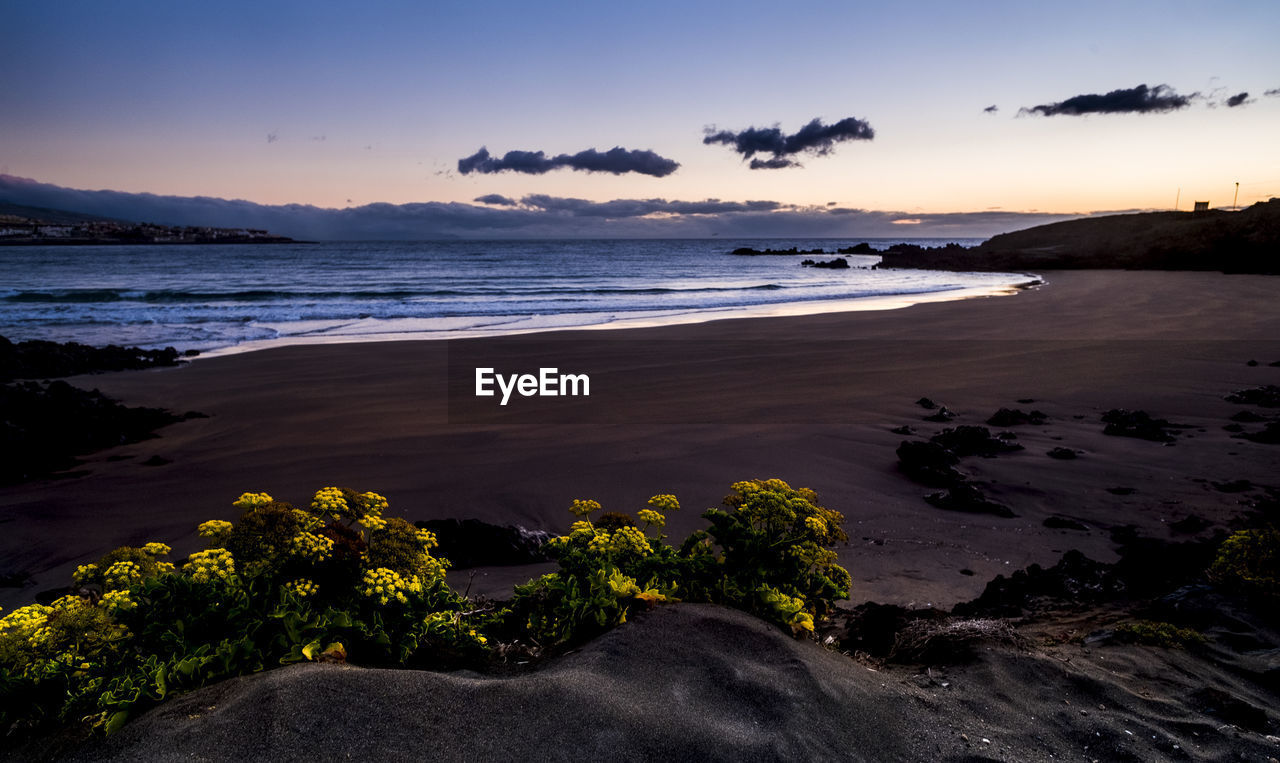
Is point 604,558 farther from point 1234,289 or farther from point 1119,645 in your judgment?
point 1234,289

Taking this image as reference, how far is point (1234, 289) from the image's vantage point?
87.7 feet

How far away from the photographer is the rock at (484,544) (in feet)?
17.1

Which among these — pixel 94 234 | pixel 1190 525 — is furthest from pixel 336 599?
pixel 94 234

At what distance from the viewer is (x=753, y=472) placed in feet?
23.5

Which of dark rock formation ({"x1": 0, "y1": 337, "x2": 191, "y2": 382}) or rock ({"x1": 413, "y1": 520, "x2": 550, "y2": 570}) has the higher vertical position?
dark rock formation ({"x1": 0, "y1": 337, "x2": 191, "y2": 382})

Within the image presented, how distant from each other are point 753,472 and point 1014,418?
13.2ft

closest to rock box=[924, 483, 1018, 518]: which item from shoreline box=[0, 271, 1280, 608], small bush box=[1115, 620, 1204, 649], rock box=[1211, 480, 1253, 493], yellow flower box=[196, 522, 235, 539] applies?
shoreline box=[0, 271, 1280, 608]

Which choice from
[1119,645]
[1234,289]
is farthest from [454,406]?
[1234,289]

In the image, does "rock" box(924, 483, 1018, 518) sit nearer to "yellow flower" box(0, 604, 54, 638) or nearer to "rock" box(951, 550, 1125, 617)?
"rock" box(951, 550, 1125, 617)

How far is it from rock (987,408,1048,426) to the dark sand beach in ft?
0.87

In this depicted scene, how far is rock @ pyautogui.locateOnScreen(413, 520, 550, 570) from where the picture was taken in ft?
17.1

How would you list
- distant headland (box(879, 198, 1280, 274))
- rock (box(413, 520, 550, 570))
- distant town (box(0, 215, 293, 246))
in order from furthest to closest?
1. distant town (box(0, 215, 293, 246))
2. distant headland (box(879, 198, 1280, 274))
3. rock (box(413, 520, 550, 570))

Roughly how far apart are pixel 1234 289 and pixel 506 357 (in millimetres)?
29562

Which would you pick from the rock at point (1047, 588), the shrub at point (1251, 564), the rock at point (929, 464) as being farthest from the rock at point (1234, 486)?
the shrub at point (1251, 564)
